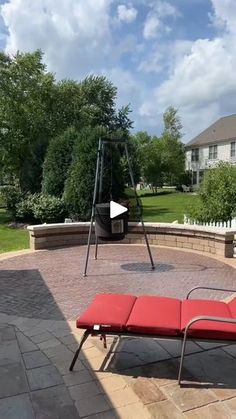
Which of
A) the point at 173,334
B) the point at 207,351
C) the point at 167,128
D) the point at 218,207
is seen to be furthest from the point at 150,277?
the point at 167,128

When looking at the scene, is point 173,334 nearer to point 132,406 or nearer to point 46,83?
point 132,406

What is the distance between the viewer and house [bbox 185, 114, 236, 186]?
4356 centimetres

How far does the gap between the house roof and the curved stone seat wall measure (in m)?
35.6

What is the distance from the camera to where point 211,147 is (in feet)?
152

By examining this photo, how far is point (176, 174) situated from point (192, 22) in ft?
119

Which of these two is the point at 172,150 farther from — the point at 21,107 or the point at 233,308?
the point at 233,308

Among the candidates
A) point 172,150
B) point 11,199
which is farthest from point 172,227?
point 172,150

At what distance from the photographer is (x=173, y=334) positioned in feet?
10.6

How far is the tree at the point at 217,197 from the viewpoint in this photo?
1116 centimetres

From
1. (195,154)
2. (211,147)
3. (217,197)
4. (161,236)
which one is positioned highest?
(211,147)

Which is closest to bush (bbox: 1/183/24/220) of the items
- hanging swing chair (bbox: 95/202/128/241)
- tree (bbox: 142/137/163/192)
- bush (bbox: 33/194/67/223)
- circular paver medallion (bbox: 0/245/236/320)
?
bush (bbox: 33/194/67/223)

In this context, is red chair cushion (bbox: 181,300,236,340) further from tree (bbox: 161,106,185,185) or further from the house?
tree (bbox: 161,106,185,185)

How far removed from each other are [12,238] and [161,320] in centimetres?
945

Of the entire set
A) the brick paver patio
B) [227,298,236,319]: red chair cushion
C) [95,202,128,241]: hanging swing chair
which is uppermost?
[95,202,128,241]: hanging swing chair
